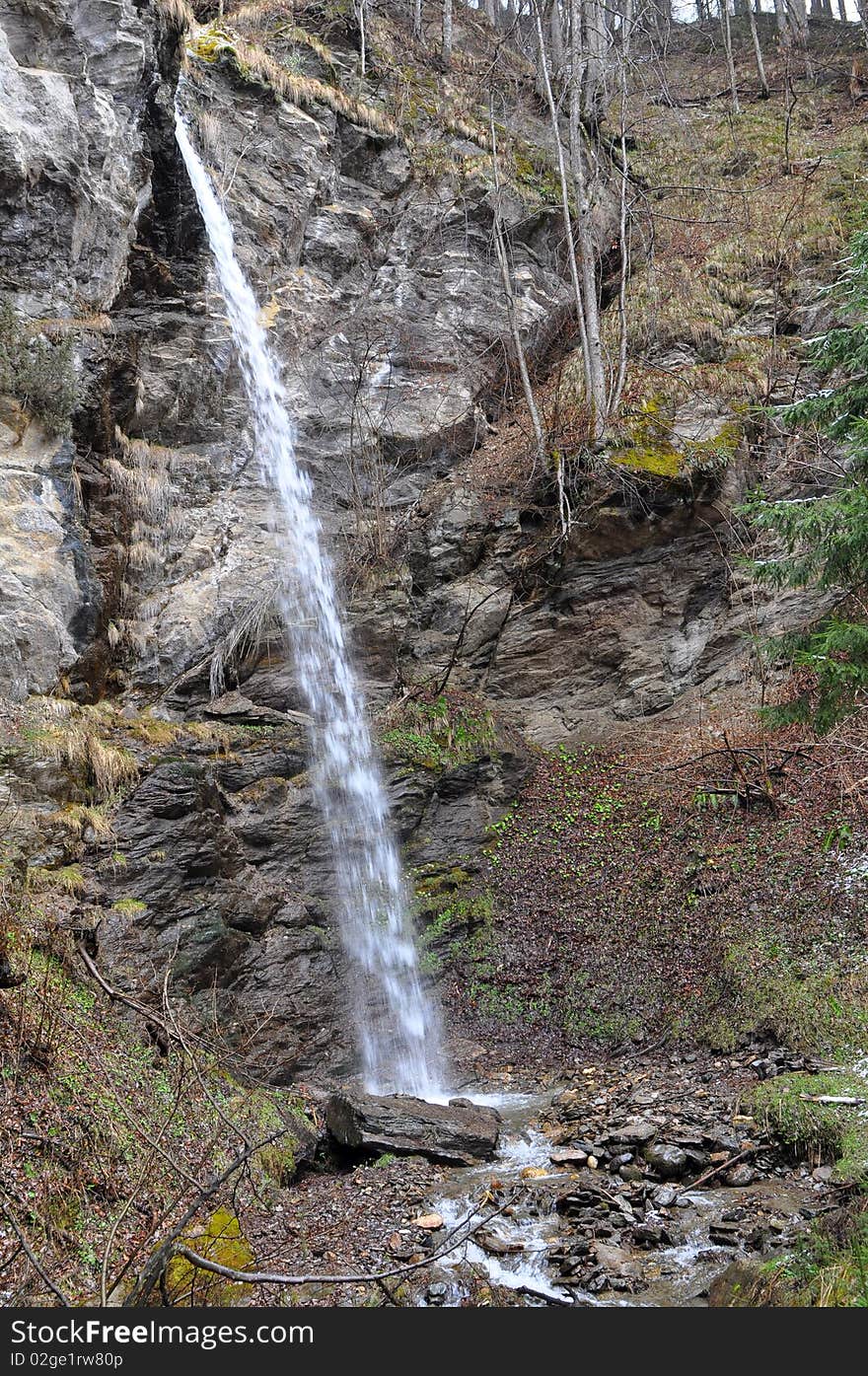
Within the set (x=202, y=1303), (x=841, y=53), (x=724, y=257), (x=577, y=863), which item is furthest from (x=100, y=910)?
(x=841, y=53)

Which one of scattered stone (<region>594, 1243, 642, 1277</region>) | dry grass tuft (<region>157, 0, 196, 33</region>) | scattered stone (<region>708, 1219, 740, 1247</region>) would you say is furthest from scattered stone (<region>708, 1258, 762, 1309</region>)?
dry grass tuft (<region>157, 0, 196, 33</region>)

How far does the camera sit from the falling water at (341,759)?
8859mm

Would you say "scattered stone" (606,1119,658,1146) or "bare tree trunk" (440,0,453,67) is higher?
"bare tree trunk" (440,0,453,67)

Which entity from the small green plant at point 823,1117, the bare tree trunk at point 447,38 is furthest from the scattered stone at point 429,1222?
the bare tree trunk at point 447,38

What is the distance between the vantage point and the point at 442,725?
11383 millimetres

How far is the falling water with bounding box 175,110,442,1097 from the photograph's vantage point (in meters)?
8.86

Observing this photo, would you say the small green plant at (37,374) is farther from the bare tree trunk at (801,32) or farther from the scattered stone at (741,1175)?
the bare tree trunk at (801,32)

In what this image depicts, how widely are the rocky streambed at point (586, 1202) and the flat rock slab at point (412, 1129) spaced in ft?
0.08

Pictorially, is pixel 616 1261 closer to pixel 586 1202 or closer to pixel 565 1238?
pixel 565 1238

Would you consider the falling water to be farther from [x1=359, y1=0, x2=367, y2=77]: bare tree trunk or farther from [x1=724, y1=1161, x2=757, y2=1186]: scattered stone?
[x1=359, y1=0, x2=367, y2=77]: bare tree trunk

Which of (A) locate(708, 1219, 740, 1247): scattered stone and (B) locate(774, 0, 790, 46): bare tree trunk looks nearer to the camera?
(A) locate(708, 1219, 740, 1247): scattered stone

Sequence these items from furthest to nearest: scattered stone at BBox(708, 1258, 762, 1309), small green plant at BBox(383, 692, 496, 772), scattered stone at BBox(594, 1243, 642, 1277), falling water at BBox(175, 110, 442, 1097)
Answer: small green plant at BBox(383, 692, 496, 772)
falling water at BBox(175, 110, 442, 1097)
scattered stone at BBox(594, 1243, 642, 1277)
scattered stone at BBox(708, 1258, 762, 1309)

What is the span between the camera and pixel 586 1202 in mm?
5055

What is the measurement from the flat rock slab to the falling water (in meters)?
1.70
